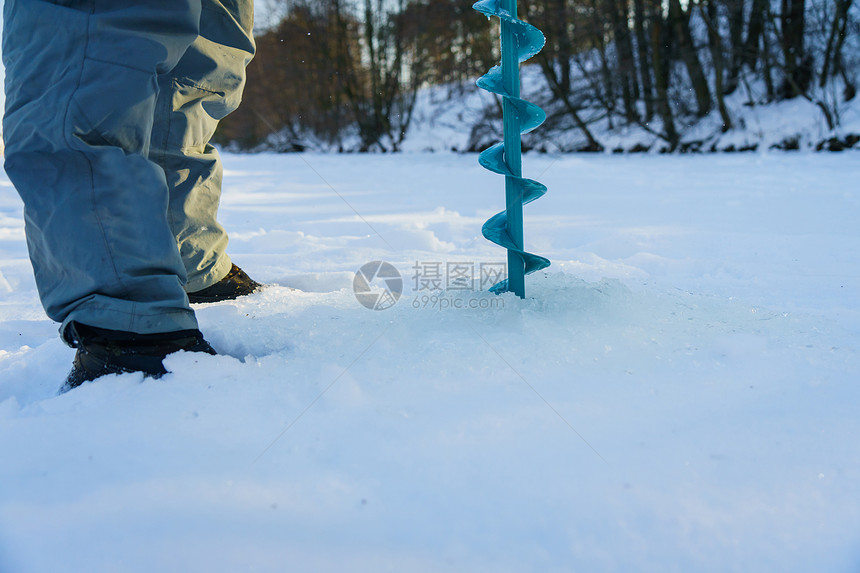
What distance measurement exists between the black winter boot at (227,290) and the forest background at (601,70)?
7080 millimetres

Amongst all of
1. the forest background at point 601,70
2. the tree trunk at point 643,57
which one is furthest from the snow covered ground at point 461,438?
the tree trunk at point 643,57

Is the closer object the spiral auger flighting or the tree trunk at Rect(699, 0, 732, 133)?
the spiral auger flighting

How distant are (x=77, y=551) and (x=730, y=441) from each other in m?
0.72

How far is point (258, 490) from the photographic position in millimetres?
616

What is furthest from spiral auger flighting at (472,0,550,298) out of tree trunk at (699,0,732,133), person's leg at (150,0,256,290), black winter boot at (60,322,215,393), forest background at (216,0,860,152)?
tree trunk at (699,0,732,133)

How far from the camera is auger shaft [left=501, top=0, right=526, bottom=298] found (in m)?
1.13

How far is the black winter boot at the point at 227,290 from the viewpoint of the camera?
1.41 meters

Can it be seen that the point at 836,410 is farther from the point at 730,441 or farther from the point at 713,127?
the point at 713,127

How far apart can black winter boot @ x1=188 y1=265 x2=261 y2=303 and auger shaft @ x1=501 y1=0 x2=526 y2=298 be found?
0.72 meters

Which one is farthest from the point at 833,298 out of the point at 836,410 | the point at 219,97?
the point at 219,97

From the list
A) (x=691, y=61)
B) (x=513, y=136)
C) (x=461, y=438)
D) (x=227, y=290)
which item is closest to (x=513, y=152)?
(x=513, y=136)

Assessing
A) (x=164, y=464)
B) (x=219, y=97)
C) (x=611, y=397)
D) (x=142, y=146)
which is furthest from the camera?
(x=219, y=97)

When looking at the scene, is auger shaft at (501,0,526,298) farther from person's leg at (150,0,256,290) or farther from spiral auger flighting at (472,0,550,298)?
person's leg at (150,0,256,290)

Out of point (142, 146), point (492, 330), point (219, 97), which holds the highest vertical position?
point (219, 97)
